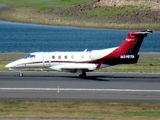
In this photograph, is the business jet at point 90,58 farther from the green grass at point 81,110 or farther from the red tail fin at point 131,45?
the green grass at point 81,110

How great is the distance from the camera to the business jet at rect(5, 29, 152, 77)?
48844mm

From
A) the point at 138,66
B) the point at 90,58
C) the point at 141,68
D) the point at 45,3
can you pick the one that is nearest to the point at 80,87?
the point at 90,58

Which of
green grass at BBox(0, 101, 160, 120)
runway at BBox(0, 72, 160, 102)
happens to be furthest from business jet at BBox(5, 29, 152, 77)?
green grass at BBox(0, 101, 160, 120)

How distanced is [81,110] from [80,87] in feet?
30.8

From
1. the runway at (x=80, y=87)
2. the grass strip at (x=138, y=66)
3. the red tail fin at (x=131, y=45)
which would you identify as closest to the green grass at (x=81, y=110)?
the runway at (x=80, y=87)

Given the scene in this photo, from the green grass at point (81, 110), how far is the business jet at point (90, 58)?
12.0 m

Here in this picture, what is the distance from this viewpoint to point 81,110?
34500 mm

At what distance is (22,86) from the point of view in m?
43.9

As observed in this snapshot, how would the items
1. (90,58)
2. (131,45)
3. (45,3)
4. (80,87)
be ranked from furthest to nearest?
1. (45,3)
2. (90,58)
3. (131,45)
4. (80,87)

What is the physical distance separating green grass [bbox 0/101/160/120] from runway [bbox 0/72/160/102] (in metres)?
2.01

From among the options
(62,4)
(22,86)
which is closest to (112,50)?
(22,86)

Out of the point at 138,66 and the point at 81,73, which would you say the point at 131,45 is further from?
the point at 138,66

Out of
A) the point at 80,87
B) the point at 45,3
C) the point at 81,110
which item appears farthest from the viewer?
the point at 45,3

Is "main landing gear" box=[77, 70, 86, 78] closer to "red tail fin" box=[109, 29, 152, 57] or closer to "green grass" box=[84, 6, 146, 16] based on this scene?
"red tail fin" box=[109, 29, 152, 57]
